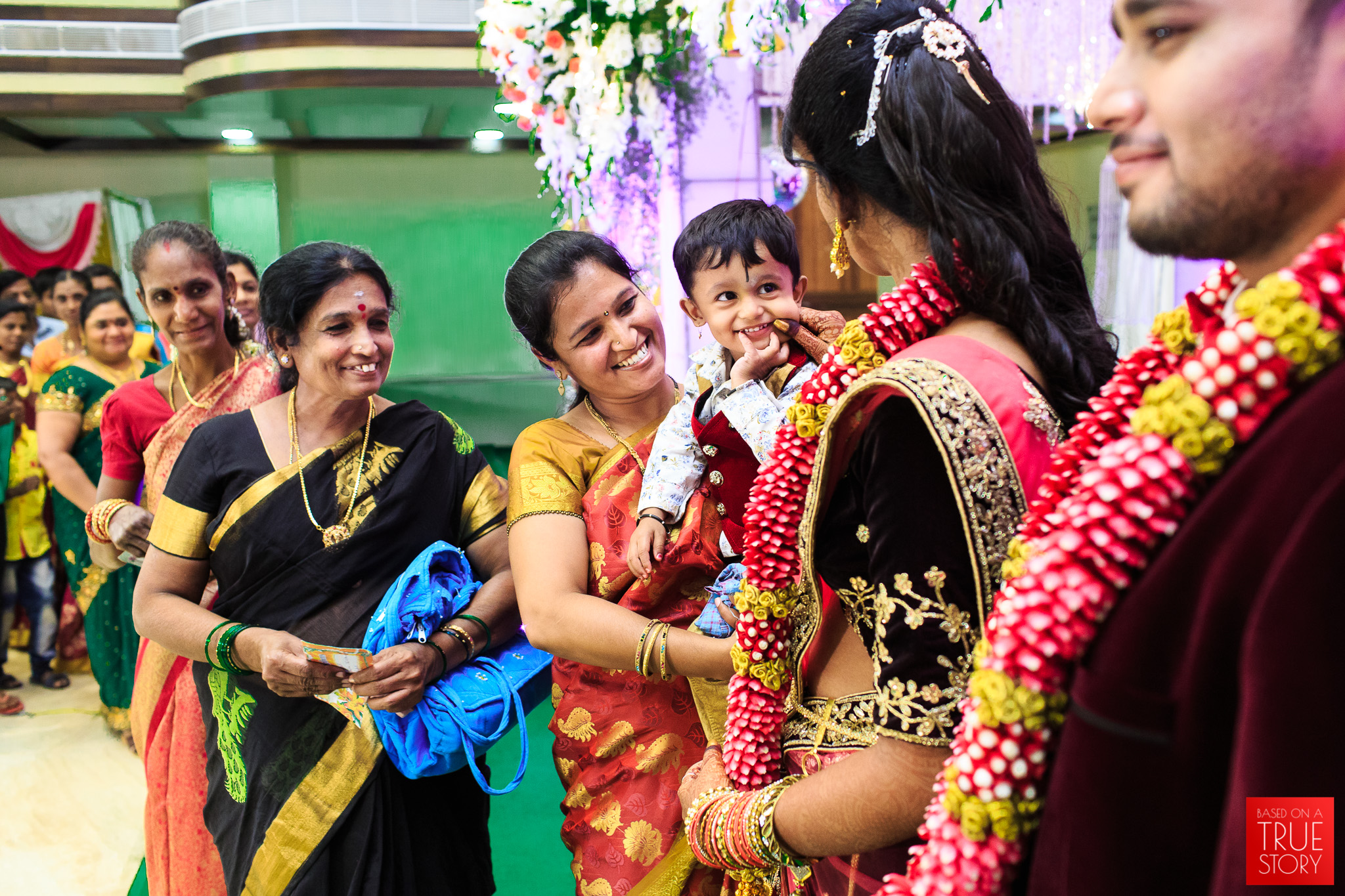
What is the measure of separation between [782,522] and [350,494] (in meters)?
1.16

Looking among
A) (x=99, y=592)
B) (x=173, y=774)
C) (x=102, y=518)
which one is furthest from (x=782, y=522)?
(x=99, y=592)

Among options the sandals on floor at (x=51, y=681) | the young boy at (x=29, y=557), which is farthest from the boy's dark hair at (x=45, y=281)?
the sandals on floor at (x=51, y=681)

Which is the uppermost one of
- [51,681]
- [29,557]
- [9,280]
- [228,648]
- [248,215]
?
[248,215]

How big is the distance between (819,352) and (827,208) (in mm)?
619

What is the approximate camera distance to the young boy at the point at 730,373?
1646 mm

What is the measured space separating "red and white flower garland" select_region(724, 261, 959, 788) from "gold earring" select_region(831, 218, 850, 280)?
99 mm

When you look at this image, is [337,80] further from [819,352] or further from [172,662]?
[819,352]

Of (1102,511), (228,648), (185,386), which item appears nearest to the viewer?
(1102,511)

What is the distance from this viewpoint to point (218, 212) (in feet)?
36.4

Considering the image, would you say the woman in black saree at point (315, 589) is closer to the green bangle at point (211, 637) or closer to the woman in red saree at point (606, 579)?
the green bangle at point (211, 637)

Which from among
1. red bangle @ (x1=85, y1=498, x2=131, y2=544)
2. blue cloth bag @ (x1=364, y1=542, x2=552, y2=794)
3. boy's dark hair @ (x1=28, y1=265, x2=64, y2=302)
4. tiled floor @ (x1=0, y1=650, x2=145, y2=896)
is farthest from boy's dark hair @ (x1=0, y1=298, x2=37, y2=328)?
blue cloth bag @ (x1=364, y1=542, x2=552, y2=794)

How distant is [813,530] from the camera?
3.49 feet

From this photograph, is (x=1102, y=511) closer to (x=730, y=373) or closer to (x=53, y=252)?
(x=730, y=373)

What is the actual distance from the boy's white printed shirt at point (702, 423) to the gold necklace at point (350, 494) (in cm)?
65
